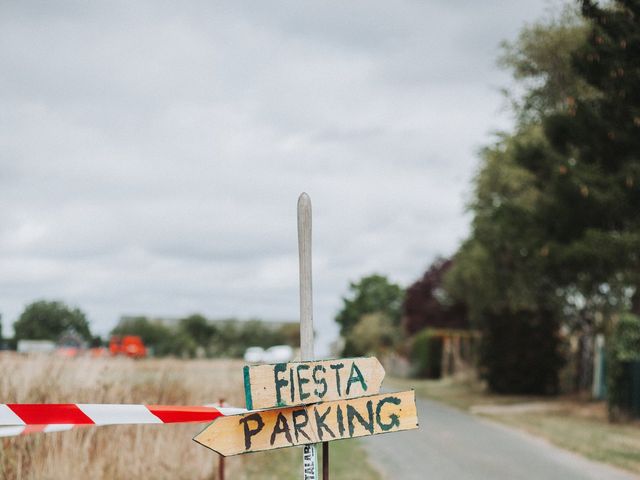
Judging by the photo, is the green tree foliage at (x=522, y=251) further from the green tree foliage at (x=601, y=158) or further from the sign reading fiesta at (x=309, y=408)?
the sign reading fiesta at (x=309, y=408)

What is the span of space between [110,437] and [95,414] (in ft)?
9.81

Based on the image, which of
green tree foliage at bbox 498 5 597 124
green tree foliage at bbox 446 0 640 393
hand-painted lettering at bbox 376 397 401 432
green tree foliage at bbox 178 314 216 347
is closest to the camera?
hand-painted lettering at bbox 376 397 401 432

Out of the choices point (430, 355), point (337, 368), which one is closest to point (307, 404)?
point (337, 368)

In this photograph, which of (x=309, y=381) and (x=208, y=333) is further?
(x=208, y=333)

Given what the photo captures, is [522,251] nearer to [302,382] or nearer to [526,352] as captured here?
[526,352]

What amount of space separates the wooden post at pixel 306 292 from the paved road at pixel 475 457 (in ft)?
19.5

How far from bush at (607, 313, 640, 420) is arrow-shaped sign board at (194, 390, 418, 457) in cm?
1496

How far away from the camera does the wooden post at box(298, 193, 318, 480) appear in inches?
151

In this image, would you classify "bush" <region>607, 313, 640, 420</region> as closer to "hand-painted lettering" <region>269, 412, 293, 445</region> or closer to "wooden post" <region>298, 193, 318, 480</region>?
"wooden post" <region>298, 193, 318, 480</region>

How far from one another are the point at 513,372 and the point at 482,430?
430 inches

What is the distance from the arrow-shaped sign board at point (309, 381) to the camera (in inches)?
142

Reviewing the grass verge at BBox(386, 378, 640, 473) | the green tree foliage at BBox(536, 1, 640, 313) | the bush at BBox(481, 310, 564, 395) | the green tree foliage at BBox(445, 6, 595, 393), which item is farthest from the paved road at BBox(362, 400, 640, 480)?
the bush at BBox(481, 310, 564, 395)

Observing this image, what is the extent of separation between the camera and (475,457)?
1142 cm

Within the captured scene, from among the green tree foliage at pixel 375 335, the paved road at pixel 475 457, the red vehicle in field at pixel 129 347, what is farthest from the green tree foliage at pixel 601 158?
the green tree foliage at pixel 375 335
